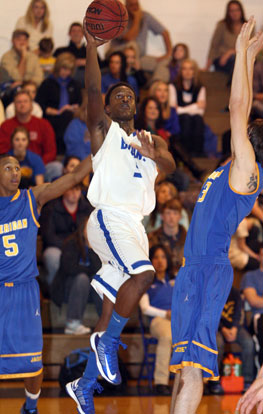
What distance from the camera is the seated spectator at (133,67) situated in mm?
12078

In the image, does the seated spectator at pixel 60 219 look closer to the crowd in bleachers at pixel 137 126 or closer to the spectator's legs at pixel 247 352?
the crowd in bleachers at pixel 137 126

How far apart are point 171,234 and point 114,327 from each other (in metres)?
3.64

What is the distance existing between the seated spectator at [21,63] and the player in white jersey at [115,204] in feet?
19.8

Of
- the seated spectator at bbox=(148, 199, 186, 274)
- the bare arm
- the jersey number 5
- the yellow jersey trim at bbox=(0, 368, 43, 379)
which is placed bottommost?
the yellow jersey trim at bbox=(0, 368, 43, 379)

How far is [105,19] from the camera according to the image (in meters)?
6.23

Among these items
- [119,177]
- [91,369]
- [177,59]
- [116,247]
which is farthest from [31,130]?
[91,369]

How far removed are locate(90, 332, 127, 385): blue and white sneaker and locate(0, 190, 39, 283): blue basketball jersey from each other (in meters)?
1.00

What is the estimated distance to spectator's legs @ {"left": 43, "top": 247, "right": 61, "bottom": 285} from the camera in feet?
30.3

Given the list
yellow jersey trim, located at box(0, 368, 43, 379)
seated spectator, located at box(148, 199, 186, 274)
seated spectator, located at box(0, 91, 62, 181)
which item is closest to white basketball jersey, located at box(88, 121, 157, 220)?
yellow jersey trim, located at box(0, 368, 43, 379)

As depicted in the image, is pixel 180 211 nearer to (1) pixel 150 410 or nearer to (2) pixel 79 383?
(1) pixel 150 410

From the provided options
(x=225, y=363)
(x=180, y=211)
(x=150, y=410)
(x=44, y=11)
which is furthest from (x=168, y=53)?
(x=150, y=410)

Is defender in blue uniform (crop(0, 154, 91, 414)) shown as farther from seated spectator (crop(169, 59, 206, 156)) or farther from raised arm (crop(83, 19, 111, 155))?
seated spectator (crop(169, 59, 206, 156))

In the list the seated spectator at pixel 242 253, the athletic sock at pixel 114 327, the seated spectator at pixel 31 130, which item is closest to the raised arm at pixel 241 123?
the athletic sock at pixel 114 327

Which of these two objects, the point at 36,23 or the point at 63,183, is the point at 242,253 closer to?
the point at 63,183
